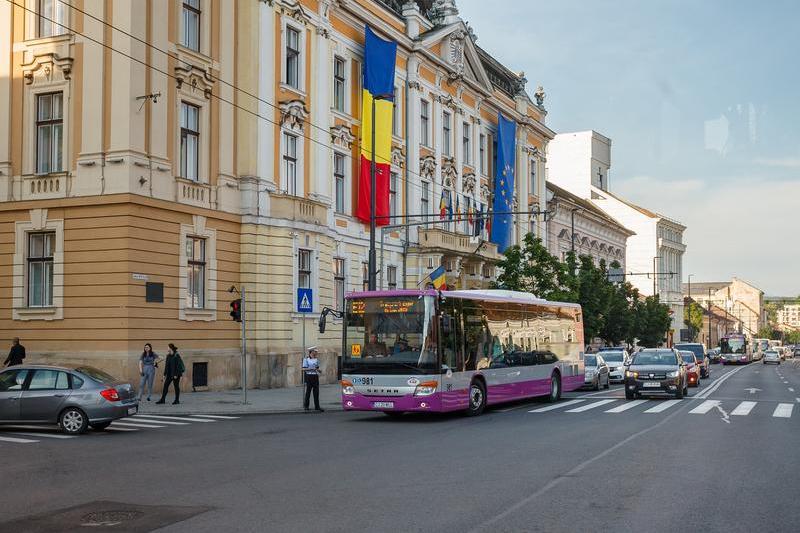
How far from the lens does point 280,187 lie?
1393 inches

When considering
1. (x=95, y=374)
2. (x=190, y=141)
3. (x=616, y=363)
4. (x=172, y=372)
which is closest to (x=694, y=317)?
(x=616, y=363)

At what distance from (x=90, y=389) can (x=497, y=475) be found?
997cm

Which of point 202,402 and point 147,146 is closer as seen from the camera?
point 202,402

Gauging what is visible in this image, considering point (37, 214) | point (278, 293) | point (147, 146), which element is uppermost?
point (147, 146)

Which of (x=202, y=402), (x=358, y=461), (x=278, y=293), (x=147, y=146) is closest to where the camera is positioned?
(x=358, y=461)

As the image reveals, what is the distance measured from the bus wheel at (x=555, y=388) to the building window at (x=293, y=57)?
49.5 ft

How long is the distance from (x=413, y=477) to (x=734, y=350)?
93.0m

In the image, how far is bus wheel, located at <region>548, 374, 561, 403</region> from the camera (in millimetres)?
29156

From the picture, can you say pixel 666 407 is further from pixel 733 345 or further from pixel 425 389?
pixel 733 345

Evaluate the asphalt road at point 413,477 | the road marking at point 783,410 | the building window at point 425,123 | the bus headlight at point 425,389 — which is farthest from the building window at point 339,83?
the asphalt road at point 413,477

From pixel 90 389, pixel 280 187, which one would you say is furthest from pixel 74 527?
pixel 280 187

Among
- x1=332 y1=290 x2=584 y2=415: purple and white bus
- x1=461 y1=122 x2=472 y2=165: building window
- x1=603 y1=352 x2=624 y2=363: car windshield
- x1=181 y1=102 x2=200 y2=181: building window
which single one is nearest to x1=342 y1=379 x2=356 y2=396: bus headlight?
x1=332 y1=290 x2=584 y2=415: purple and white bus

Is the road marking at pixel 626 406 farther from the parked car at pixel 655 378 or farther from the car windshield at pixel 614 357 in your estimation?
the car windshield at pixel 614 357

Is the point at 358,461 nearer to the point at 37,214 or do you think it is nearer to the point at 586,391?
the point at 37,214
